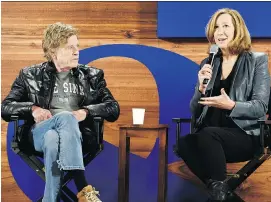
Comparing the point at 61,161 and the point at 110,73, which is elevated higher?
the point at 110,73

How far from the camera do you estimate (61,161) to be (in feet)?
9.86

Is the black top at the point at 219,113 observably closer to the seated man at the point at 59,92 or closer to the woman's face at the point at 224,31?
the woman's face at the point at 224,31

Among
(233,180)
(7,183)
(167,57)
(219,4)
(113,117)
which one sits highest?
(219,4)

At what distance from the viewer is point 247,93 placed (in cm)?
329

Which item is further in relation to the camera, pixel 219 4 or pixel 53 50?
pixel 219 4

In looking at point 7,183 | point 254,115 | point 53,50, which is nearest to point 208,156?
point 254,115

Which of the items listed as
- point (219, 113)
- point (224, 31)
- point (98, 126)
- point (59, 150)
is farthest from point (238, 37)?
point (59, 150)

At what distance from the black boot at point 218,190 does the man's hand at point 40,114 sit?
106cm

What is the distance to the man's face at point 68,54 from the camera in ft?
11.8

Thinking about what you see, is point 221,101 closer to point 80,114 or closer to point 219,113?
point 219,113

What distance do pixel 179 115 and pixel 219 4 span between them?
2.84 feet

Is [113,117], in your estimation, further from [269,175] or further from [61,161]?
[269,175]

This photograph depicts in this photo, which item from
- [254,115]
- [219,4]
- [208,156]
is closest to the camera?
[208,156]

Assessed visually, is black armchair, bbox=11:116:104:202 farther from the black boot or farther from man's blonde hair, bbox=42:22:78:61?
the black boot
